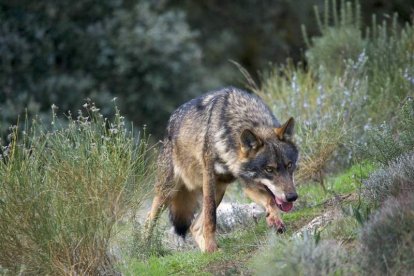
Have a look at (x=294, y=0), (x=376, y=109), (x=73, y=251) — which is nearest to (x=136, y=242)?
(x=73, y=251)

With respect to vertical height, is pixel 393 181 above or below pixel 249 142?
below

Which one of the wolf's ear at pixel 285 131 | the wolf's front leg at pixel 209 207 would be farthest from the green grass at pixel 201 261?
the wolf's ear at pixel 285 131

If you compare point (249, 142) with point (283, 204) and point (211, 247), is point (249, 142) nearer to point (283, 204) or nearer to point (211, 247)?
point (283, 204)

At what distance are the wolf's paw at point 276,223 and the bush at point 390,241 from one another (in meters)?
1.96

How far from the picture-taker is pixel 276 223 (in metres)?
8.62

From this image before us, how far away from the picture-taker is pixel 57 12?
18.9 m

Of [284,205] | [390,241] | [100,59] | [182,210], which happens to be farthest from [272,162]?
[100,59]

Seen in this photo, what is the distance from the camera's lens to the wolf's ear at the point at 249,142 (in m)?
8.51

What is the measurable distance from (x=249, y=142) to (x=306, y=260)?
252 centimetres

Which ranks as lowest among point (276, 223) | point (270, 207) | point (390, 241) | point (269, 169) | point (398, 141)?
point (276, 223)

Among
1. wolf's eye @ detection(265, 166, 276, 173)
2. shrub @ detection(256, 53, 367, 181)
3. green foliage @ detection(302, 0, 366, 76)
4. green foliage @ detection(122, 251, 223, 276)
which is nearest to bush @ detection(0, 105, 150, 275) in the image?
green foliage @ detection(122, 251, 223, 276)

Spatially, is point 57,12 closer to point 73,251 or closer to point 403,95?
point 403,95

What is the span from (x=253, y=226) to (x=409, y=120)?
204 centimetres

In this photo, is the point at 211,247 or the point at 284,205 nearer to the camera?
the point at 284,205
